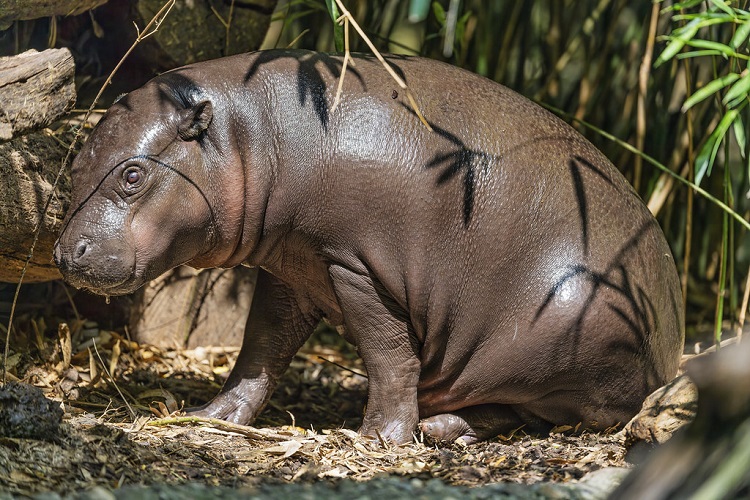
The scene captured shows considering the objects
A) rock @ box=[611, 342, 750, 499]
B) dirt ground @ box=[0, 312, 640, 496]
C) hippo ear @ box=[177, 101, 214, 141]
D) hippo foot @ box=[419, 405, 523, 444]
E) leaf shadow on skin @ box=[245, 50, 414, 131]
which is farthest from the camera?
hippo foot @ box=[419, 405, 523, 444]

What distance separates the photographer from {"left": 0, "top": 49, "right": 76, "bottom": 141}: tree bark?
407 cm

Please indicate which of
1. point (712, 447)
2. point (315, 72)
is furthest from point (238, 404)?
point (712, 447)

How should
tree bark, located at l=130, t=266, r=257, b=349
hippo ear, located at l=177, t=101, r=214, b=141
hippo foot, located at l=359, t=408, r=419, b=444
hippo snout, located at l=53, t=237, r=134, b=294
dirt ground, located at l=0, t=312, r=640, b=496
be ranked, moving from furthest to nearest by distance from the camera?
1. tree bark, located at l=130, t=266, r=257, b=349
2. hippo foot, located at l=359, t=408, r=419, b=444
3. hippo ear, located at l=177, t=101, r=214, b=141
4. hippo snout, located at l=53, t=237, r=134, b=294
5. dirt ground, located at l=0, t=312, r=640, b=496

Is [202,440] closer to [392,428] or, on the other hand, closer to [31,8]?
[392,428]

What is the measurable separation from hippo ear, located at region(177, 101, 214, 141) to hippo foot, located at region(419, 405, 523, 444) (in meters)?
1.67

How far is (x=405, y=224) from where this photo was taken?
13.9ft

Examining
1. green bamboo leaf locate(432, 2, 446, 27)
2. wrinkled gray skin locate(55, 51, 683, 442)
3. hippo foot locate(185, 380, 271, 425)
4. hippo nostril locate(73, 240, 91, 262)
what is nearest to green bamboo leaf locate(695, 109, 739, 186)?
wrinkled gray skin locate(55, 51, 683, 442)

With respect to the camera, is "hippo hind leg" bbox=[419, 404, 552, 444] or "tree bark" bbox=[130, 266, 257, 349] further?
"tree bark" bbox=[130, 266, 257, 349]

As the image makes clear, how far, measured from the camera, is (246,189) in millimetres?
4277

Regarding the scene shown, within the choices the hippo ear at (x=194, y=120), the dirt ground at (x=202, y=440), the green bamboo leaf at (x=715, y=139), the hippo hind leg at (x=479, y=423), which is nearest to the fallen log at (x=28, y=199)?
the dirt ground at (x=202, y=440)

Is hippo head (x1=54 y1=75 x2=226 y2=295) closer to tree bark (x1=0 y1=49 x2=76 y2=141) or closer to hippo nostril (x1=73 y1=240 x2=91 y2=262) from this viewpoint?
hippo nostril (x1=73 y1=240 x2=91 y2=262)

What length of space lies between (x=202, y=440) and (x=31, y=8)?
2.01m

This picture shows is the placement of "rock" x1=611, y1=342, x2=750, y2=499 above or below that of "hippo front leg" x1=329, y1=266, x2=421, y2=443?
above

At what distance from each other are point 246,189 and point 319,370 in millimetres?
2043
